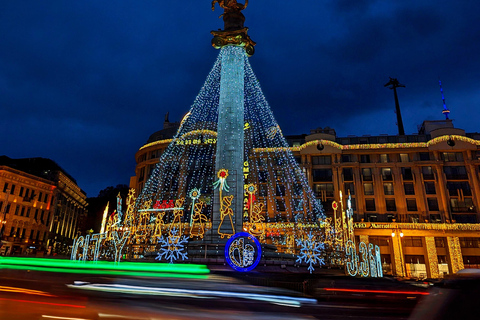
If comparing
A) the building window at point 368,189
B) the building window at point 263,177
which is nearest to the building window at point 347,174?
the building window at point 368,189

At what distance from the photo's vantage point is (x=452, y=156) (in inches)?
1896

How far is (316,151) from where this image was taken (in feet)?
163

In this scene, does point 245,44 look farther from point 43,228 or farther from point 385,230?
point 43,228

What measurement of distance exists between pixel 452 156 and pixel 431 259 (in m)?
15.9

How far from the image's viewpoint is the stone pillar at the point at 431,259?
141 ft

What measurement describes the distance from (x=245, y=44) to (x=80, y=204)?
62.7 metres

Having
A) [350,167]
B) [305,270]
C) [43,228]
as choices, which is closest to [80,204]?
[43,228]

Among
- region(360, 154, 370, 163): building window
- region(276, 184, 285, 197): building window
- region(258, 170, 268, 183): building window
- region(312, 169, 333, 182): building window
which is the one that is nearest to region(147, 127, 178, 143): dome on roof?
region(258, 170, 268, 183): building window

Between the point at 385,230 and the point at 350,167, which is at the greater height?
the point at 350,167

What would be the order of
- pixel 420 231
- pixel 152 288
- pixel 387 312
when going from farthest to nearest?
pixel 420 231 → pixel 387 312 → pixel 152 288

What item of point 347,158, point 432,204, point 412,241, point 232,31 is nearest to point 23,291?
point 232,31

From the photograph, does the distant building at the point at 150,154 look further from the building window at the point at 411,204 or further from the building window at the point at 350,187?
the building window at the point at 411,204

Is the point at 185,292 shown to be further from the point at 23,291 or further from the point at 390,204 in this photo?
the point at 390,204

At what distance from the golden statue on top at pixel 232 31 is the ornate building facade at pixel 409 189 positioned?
2776 centimetres
